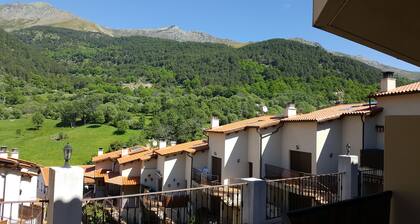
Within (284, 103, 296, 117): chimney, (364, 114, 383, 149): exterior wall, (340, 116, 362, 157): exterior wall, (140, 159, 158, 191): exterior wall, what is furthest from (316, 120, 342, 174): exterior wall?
(140, 159, 158, 191): exterior wall

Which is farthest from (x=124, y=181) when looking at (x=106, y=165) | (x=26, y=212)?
(x=26, y=212)

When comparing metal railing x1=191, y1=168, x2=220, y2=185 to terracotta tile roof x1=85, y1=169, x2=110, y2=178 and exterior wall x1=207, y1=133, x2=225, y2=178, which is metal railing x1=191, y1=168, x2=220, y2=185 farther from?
terracotta tile roof x1=85, y1=169, x2=110, y2=178

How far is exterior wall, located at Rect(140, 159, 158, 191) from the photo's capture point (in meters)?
26.7

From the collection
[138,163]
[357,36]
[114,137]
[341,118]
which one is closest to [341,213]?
[357,36]

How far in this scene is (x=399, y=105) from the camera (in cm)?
1457

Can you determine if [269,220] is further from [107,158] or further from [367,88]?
[367,88]

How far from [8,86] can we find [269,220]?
9905cm

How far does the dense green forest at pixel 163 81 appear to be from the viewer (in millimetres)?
60688

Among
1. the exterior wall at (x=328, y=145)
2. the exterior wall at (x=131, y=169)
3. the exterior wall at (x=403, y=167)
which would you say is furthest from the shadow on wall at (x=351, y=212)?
the exterior wall at (x=131, y=169)

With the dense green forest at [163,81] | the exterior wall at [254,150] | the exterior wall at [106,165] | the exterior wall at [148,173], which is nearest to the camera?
the exterior wall at [254,150]

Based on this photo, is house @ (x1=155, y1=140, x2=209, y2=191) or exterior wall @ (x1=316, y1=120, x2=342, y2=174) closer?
exterior wall @ (x1=316, y1=120, x2=342, y2=174)

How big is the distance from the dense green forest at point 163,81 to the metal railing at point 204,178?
27.3m

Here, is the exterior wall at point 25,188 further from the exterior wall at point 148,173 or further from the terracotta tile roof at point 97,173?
the terracotta tile roof at point 97,173

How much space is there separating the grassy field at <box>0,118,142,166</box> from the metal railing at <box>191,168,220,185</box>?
30.1 meters
